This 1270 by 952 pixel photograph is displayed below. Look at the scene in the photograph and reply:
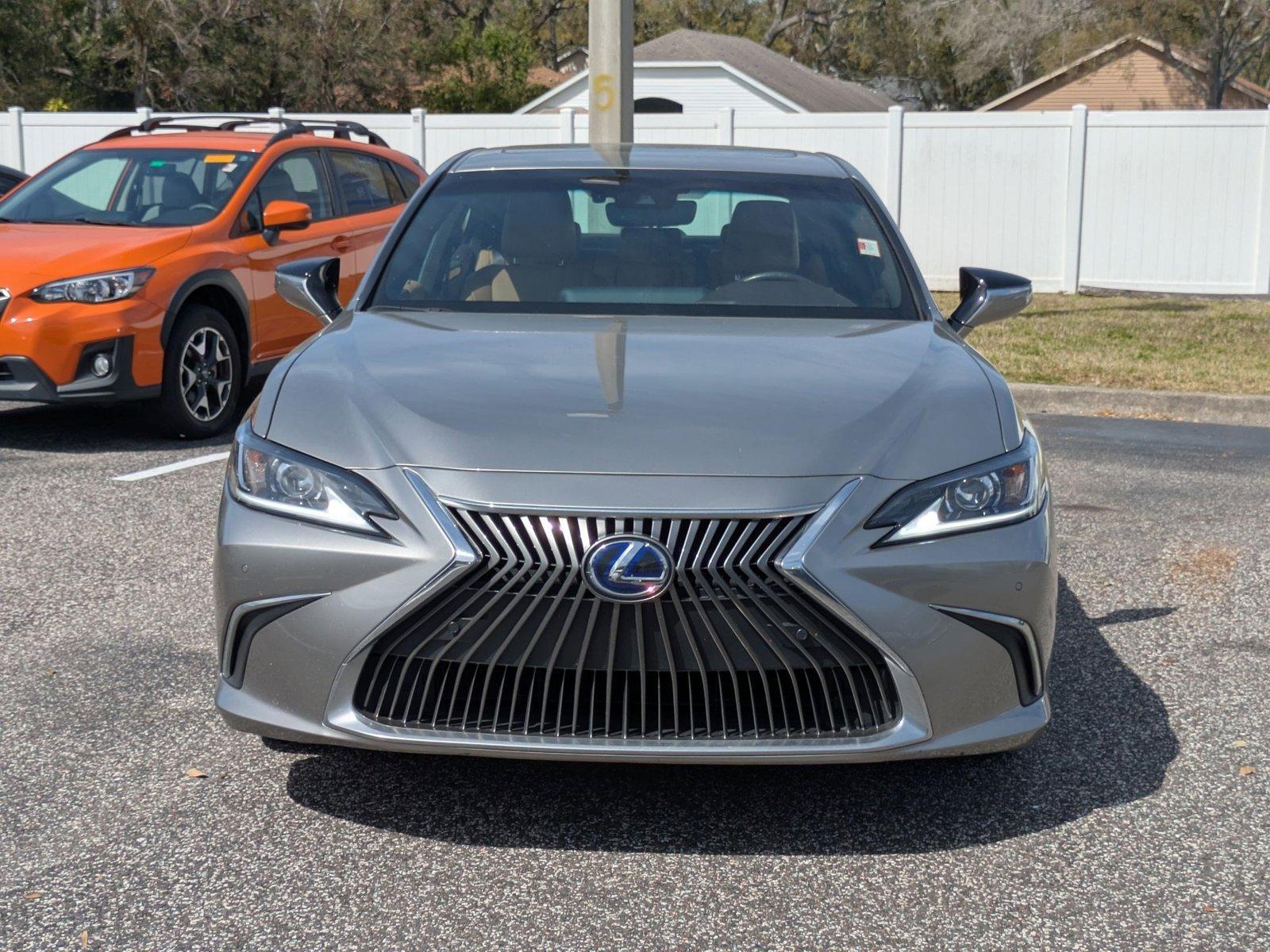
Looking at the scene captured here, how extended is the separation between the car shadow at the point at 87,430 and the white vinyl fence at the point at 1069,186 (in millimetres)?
10339

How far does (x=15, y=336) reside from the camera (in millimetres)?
7832

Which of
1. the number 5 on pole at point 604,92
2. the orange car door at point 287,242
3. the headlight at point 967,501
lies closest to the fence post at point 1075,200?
the number 5 on pole at point 604,92

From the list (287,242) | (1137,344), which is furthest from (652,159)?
(1137,344)

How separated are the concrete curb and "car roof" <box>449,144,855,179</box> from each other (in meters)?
5.22

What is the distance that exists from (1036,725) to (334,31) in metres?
39.3

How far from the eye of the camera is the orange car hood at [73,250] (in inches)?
315

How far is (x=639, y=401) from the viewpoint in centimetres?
352

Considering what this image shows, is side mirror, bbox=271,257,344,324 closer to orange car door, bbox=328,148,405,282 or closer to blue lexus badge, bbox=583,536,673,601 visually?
blue lexus badge, bbox=583,536,673,601

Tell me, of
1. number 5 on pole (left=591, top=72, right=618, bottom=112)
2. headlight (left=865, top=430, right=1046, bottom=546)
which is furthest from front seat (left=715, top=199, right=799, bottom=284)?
number 5 on pole (left=591, top=72, right=618, bottom=112)

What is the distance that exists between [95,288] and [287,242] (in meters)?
1.48

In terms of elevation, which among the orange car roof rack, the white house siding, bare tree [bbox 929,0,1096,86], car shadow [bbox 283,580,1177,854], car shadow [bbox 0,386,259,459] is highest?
bare tree [bbox 929,0,1096,86]

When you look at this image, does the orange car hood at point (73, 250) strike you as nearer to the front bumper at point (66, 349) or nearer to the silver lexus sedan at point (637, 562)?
the front bumper at point (66, 349)

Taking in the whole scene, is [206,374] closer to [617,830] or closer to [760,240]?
[760,240]

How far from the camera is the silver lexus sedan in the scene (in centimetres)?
312
